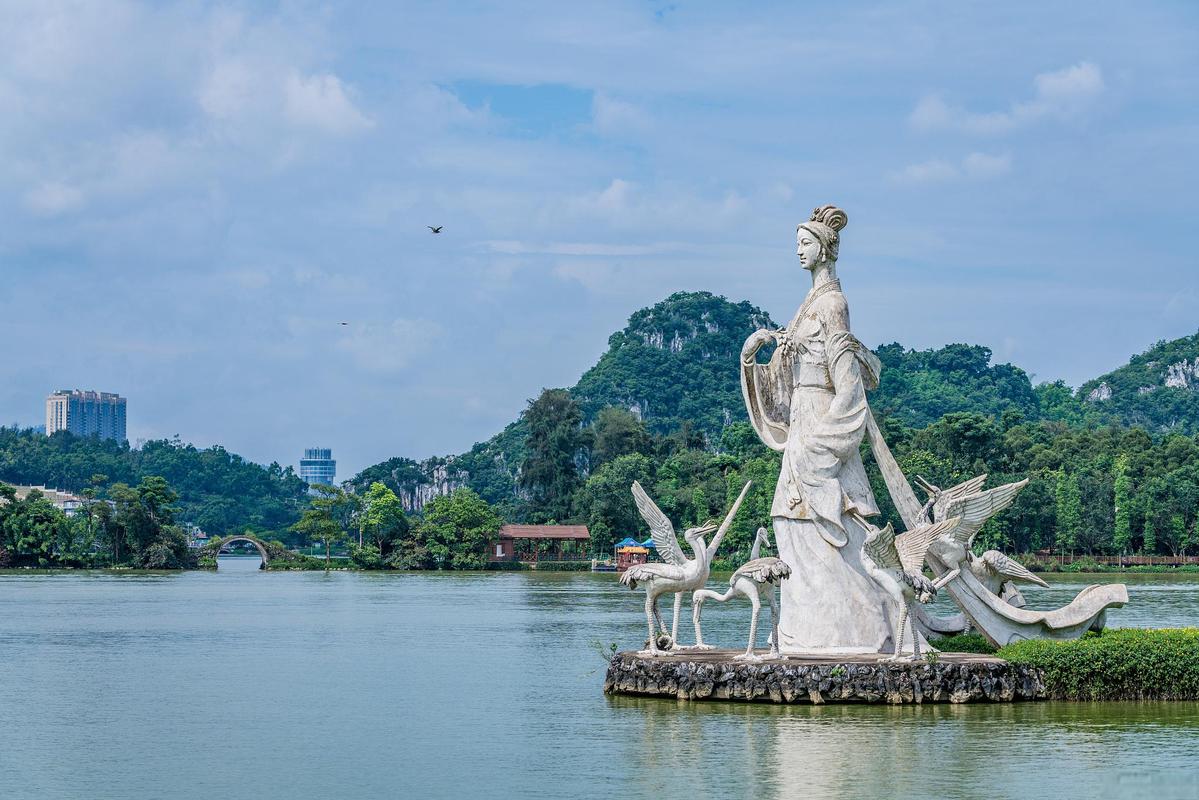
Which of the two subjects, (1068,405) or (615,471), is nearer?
(615,471)

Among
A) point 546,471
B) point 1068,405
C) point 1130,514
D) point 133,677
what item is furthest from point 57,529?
point 1068,405

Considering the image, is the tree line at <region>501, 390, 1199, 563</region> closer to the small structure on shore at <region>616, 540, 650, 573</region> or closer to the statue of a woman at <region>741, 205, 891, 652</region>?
the small structure on shore at <region>616, 540, 650, 573</region>

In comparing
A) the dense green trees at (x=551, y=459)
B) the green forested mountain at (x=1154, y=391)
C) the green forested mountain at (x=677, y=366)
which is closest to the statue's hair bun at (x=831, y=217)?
the dense green trees at (x=551, y=459)

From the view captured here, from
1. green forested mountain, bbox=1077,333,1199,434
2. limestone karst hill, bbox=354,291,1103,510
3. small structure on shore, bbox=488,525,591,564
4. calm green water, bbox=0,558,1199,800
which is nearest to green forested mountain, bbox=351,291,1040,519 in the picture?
limestone karst hill, bbox=354,291,1103,510

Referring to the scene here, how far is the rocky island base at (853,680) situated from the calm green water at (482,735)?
0.67ft

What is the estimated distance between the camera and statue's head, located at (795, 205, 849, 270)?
2262 cm

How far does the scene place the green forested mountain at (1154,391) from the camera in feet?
511

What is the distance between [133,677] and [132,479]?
131168mm

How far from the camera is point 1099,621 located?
22984 mm

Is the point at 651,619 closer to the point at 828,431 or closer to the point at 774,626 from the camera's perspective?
the point at 774,626

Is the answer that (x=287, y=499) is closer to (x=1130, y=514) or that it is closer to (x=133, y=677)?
(x=1130, y=514)

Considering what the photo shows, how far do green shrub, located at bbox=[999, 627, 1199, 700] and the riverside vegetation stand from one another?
47.2 meters

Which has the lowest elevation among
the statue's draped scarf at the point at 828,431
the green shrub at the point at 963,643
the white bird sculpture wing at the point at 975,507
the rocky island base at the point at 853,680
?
the rocky island base at the point at 853,680

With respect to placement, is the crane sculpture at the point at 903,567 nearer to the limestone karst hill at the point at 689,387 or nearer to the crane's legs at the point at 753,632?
the crane's legs at the point at 753,632
